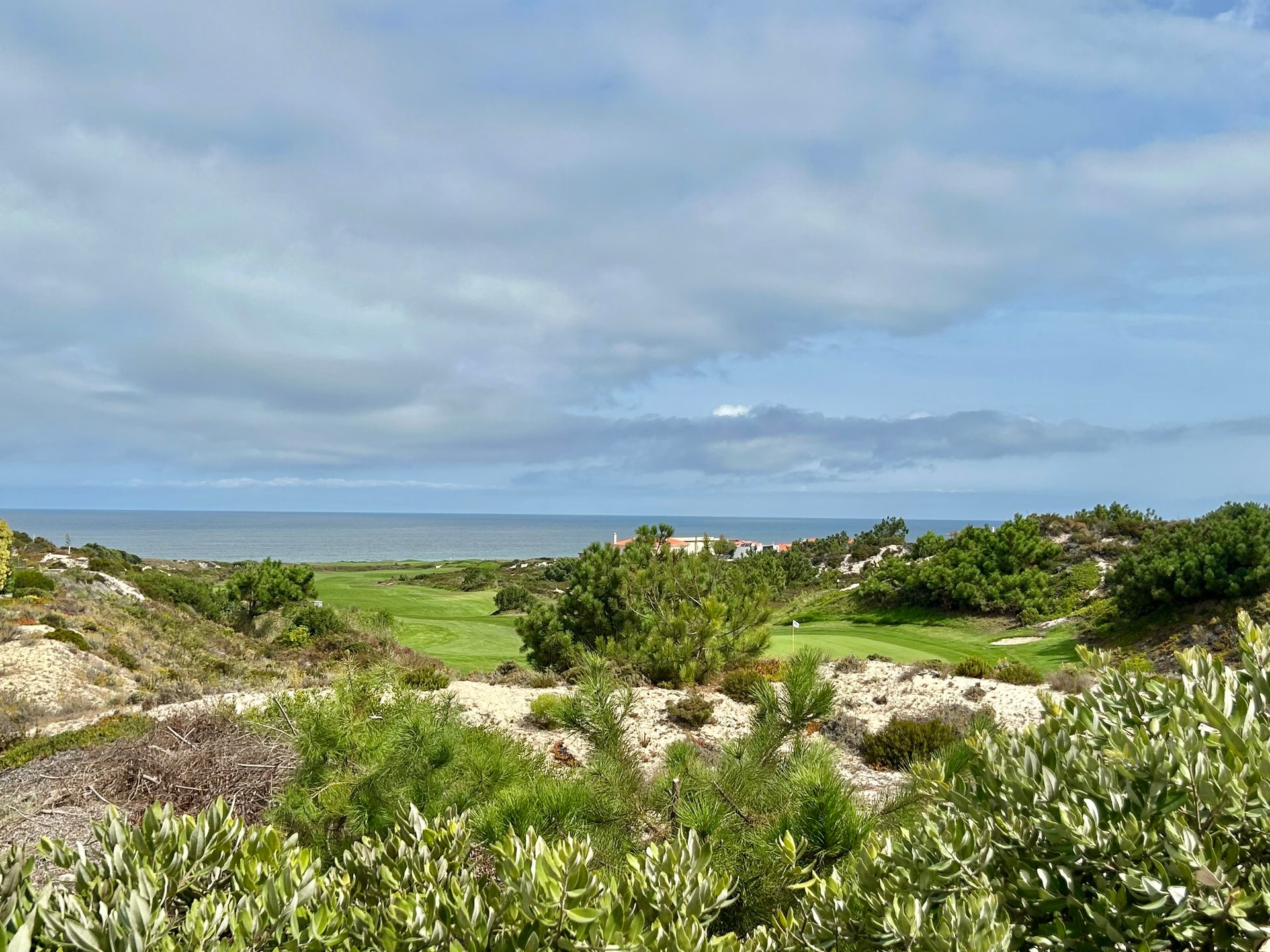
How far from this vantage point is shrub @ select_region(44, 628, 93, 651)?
1645 centimetres

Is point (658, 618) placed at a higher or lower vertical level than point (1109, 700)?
lower

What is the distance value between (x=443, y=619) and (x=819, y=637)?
13.3 m

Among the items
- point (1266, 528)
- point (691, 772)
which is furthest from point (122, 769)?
point (1266, 528)

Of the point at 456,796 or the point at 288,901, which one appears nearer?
the point at 288,901

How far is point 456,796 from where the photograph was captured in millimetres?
3863

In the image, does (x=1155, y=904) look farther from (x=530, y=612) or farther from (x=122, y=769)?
(x=530, y=612)

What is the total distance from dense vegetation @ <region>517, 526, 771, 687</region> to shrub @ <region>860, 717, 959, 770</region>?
10.9 ft

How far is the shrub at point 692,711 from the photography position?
1058 cm

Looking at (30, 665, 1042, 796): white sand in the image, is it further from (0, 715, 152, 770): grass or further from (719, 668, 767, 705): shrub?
(0, 715, 152, 770): grass

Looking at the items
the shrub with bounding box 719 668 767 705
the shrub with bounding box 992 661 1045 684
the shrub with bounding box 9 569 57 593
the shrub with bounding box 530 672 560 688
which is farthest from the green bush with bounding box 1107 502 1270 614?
the shrub with bounding box 9 569 57 593

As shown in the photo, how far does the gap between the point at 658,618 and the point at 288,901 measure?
37.4ft

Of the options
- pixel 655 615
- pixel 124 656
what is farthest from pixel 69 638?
pixel 655 615

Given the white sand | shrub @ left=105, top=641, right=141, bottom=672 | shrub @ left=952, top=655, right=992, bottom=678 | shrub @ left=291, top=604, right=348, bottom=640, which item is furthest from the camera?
shrub @ left=291, top=604, right=348, bottom=640

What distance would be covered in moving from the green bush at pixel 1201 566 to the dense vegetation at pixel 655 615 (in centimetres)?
1027
